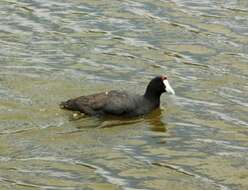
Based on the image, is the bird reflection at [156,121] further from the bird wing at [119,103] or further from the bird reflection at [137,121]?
the bird wing at [119,103]

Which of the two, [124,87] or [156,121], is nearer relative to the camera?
[156,121]

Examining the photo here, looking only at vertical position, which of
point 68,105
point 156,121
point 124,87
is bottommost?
point 156,121

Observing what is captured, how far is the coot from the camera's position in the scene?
1512 cm

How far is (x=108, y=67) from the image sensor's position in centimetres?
1750

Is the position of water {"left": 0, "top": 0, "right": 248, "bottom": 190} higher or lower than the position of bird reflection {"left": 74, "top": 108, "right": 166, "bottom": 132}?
higher

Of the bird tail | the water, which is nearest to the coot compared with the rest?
the bird tail

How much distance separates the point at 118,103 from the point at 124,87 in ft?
4.53

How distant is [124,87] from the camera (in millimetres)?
16531

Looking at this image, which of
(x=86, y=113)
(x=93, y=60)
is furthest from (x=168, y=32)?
(x=86, y=113)

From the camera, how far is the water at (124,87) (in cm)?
1268

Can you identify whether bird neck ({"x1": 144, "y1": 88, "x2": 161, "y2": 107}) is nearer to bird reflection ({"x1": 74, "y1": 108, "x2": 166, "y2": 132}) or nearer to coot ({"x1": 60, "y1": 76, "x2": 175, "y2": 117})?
coot ({"x1": 60, "y1": 76, "x2": 175, "y2": 117})

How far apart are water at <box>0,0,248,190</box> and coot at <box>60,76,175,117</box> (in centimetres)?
18

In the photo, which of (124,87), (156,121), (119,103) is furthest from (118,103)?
(124,87)

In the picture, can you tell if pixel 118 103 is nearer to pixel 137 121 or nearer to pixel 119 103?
pixel 119 103
